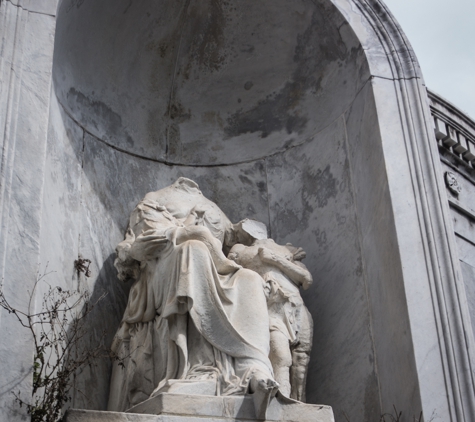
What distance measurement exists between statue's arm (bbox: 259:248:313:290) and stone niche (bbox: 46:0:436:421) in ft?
1.37

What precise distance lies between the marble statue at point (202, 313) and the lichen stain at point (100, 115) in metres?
0.96

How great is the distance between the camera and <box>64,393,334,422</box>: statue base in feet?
16.1

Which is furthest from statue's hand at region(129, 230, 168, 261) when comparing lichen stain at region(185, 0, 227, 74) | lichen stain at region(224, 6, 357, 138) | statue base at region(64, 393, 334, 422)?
lichen stain at region(185, 0, 227, 74)

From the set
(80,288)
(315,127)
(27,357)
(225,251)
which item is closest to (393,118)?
(315,127)

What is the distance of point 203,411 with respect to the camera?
16.5 feet

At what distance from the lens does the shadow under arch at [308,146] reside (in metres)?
6.39

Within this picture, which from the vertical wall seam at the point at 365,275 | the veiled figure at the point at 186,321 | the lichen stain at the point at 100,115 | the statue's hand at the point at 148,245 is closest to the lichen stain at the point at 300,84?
the vertical wall seam at the point at 365,275

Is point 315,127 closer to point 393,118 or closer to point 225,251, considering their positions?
point 393,118

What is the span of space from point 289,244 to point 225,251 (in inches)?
19.2

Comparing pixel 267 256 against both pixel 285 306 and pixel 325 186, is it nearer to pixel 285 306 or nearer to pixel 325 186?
pixel 285 306

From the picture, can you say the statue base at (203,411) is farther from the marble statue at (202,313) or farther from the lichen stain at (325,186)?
the lichen stain at (325,186)

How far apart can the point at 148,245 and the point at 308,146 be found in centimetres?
218

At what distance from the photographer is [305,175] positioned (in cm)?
774

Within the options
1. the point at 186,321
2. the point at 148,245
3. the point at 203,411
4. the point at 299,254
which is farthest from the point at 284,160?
the point at 203,411
